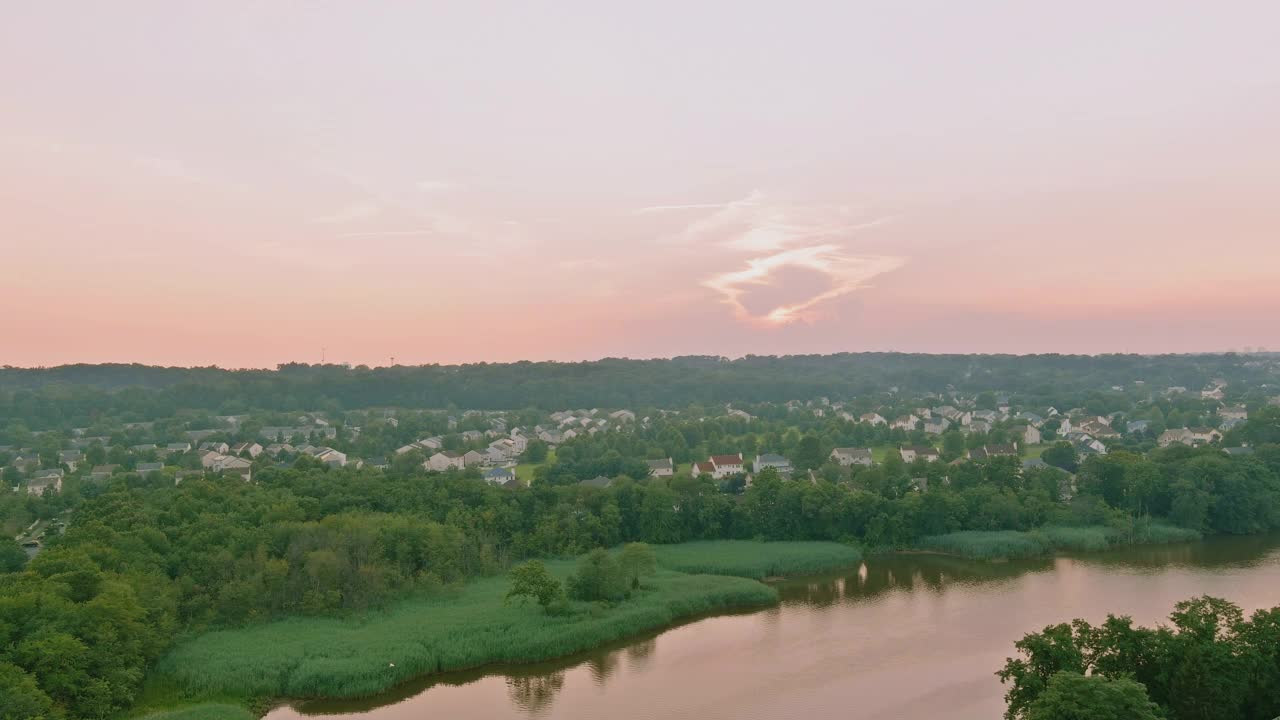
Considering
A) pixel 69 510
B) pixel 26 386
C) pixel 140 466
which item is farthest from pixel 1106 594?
pixel 26 386

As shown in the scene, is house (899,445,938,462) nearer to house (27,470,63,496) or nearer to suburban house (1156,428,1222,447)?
suburban house (1156,428,1222,447)

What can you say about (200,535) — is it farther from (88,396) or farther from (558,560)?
(88,396)

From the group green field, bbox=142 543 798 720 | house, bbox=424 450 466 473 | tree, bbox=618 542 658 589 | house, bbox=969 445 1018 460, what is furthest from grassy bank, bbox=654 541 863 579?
house, bbox=424 450 466 473

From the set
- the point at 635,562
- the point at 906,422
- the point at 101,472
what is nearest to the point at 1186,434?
the point at 906,422

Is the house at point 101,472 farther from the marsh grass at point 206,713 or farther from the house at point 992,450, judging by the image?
the house at point 992,450

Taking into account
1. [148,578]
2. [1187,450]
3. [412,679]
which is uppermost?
[1187,450]

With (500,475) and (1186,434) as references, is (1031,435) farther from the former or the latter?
(500,475)
